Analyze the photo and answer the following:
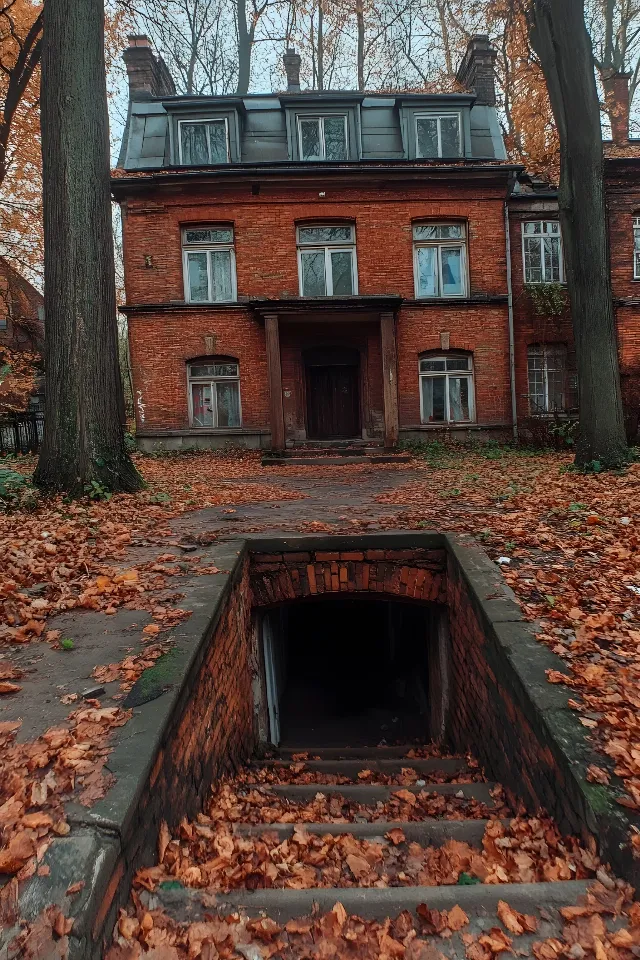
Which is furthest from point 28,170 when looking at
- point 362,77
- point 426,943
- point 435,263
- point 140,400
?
point 426,943

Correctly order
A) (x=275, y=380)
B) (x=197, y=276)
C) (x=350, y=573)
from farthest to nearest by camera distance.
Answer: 1. (x=197, y=276)
2. (x=275, y=380)
3. (x=350, y=573)

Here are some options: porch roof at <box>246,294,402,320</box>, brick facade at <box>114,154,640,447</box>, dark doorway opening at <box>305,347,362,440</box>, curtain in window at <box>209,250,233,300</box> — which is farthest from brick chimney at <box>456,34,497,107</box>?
curtain in window at <box>209,250,233,300</box>

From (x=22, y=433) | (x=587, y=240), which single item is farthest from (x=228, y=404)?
(x=587, y=240)

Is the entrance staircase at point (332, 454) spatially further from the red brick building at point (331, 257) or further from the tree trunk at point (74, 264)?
the tree trunk at point (74, 264)

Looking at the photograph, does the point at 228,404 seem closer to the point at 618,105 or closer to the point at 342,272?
the point at 342,272

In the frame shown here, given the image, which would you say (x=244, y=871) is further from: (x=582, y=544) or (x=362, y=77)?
(x=362, y=77)

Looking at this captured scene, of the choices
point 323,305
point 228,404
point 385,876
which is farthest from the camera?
point 228,404

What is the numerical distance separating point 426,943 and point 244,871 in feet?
2.19

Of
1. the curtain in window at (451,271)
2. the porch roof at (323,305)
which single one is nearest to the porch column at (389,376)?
the porch roof at (323,305)

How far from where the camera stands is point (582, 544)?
Result: 4.68m

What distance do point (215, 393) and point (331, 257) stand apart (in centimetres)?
496

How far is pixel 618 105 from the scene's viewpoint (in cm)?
1798

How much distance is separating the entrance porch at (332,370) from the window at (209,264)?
5.43 feet

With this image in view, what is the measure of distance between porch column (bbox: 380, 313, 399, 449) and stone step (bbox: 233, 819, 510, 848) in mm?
11733
